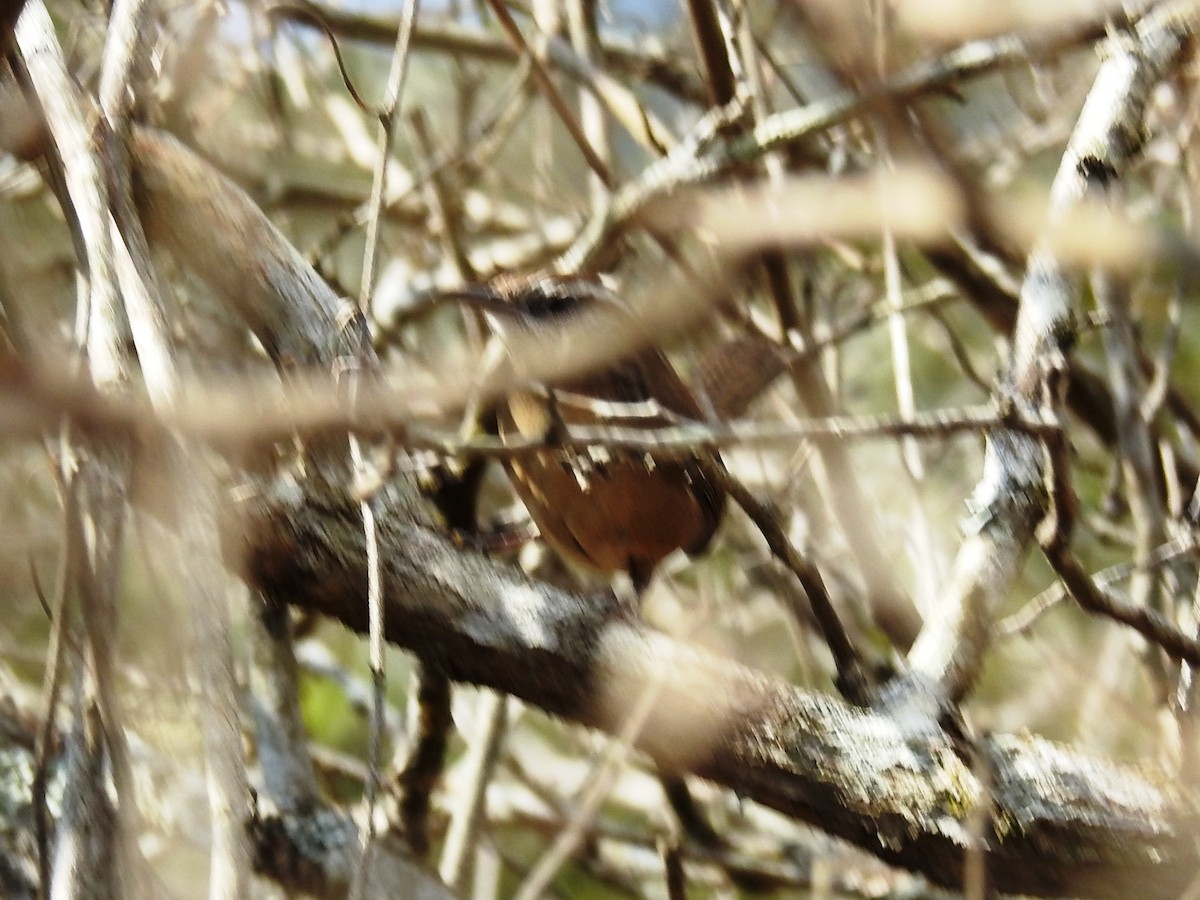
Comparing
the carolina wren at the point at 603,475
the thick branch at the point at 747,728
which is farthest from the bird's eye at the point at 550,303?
the thick branch at the point at 747,728

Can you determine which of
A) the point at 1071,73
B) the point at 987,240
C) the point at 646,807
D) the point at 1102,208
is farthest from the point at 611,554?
the point at 1071,73

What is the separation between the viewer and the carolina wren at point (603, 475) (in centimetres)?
195

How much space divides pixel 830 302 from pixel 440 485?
4.78ft

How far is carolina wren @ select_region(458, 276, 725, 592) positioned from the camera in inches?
76.9

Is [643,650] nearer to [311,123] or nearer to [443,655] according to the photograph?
[443,655]

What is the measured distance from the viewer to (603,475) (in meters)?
1.95

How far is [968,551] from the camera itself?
149 centimetres

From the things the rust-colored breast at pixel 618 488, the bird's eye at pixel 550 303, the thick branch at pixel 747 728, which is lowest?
the thick branch at pixel 747 728

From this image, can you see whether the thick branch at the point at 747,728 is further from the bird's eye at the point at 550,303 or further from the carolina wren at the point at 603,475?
the bird's eye at the point at 550,303

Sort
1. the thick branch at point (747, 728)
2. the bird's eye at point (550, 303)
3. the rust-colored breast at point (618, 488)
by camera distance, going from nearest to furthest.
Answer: the thick branch at point (747, 728) → the rust-colored breast at point (618, 488) → the bird's eye at point (550, 303)

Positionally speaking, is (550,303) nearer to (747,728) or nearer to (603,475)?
(603,475)

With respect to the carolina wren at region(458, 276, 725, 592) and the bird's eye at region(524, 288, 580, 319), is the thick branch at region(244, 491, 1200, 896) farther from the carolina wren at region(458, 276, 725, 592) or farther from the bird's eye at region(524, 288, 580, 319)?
the bird's eye at region(524, 288, 580, 319)

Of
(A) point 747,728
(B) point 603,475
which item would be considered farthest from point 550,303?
(A) point 747,728

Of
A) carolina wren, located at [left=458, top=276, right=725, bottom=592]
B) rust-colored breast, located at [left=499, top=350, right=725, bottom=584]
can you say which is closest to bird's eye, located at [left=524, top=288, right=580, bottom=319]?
carolina wren, located at [left=458, top=276, right=725, bottom=592]
